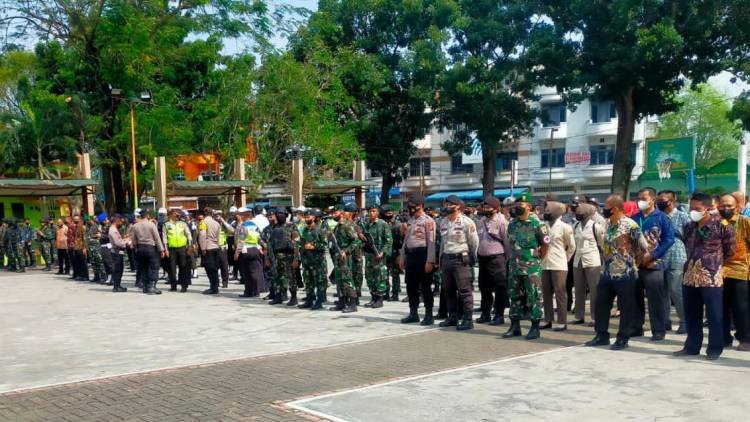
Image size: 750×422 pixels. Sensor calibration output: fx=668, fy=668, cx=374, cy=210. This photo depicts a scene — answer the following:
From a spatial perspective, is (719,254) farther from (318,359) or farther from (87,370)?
(87,370)

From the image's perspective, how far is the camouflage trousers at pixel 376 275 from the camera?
1224 cm

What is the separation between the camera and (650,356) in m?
7.82

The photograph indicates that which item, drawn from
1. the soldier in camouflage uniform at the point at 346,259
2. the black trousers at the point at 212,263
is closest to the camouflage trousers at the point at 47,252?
the black trousers at the point at 212,263

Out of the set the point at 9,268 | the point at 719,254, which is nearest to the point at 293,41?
the point at 9,268

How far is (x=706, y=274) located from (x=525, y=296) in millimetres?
2358

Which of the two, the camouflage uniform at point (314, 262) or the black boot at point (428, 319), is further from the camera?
the camouflage uniform at point (314, 262)

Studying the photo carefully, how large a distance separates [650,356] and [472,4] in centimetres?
2650

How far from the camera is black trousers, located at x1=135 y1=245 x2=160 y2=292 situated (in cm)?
1546

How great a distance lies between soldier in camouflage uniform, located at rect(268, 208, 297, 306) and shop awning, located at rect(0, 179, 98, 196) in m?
14.4

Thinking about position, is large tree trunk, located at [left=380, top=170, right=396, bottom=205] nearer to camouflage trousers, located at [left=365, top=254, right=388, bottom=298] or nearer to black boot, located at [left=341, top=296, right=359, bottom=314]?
camouflage trousers, located at [left=365, top=254, right=388, bottom=298]

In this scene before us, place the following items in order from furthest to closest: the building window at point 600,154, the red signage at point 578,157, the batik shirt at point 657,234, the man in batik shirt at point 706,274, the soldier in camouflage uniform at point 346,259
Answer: the red signage at point 578,157, the building window at point 600,154, the soldier in camouflage uniform at point 346,259, the batik shirt at point 657,234, the man in batik shirt at point 706,274

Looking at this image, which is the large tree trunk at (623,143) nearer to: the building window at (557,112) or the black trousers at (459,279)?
the black trousers at (459,279)

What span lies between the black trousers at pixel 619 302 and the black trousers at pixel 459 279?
192cm

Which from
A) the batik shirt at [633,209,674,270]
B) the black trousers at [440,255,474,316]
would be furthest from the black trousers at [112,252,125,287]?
the batik shirt at [633,209,674,270]
